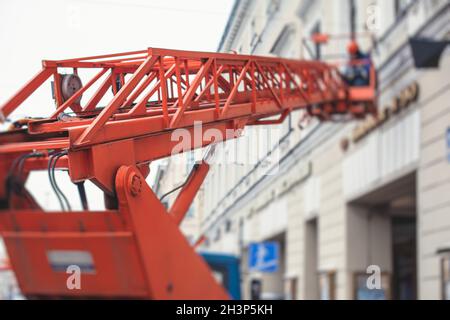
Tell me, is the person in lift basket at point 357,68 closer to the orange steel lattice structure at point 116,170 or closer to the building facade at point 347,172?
the building facade at point 347,172

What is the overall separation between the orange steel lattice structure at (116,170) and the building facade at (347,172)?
45cm

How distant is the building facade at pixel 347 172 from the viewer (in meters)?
6.45

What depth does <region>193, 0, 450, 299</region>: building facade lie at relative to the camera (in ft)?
21.2

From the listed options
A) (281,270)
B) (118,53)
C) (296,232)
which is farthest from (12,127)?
(281,270)

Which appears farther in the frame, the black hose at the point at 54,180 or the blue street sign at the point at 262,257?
the blue street sign at the point at 262,257

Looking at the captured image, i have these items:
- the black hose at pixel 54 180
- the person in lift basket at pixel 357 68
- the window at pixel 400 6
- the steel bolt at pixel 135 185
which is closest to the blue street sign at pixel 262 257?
the person in lift basket at pixel 357 68

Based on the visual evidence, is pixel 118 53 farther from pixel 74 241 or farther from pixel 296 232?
pixel 296 232

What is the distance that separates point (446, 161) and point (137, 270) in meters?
6.54

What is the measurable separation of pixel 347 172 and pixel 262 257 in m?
2.00

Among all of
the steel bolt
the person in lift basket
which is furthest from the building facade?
the steel bolt

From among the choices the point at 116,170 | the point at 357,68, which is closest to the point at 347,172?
the point at 357,68

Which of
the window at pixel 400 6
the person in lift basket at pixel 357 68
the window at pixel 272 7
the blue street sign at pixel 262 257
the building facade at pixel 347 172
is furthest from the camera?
the blue street sign at pixel 262 257

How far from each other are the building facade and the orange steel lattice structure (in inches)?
17.8

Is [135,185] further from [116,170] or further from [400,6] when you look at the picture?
[400,6]
